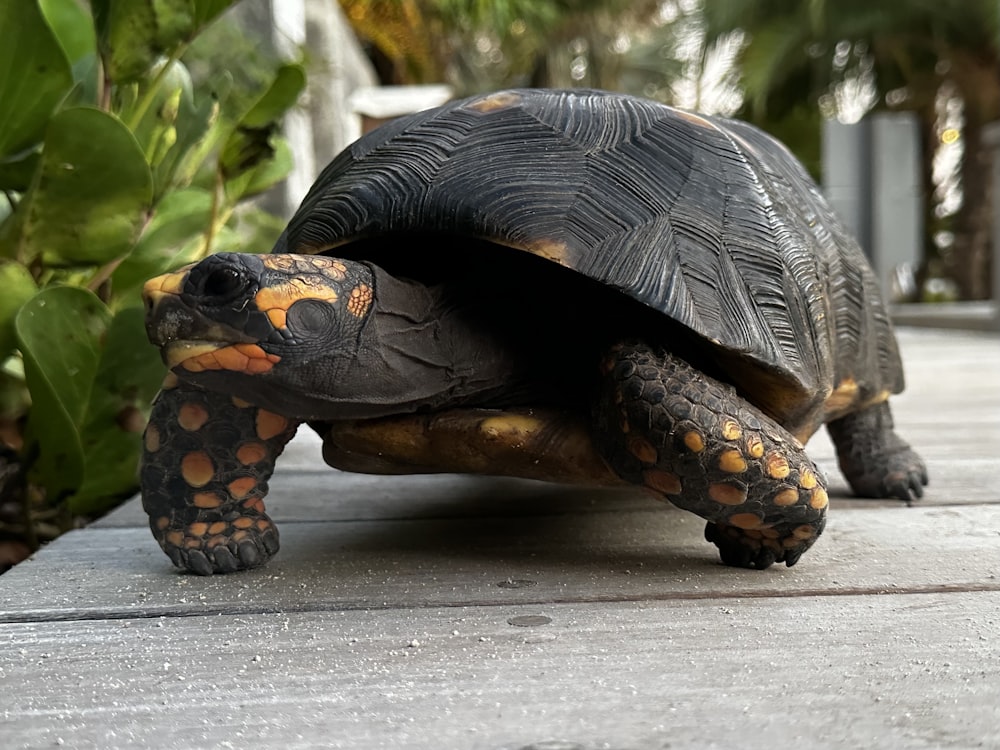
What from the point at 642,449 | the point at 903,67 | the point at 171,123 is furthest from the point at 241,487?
the point at 903,67

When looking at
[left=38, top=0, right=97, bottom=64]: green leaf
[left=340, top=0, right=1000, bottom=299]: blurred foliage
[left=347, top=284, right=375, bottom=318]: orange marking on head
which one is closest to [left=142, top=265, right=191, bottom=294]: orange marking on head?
[left=347, top=284, right=375, bottom=318]: orange marking on head

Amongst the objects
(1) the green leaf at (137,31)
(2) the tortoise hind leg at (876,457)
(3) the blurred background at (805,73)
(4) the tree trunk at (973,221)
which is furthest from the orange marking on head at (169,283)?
(4) the tree trunk at (973,221)

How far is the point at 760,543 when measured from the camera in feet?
3.90

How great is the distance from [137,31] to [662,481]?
4.23 feet

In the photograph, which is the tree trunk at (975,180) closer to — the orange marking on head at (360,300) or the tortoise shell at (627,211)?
the tortoise shell at (627,211)

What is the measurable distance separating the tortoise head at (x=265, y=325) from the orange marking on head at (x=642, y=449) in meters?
0.34

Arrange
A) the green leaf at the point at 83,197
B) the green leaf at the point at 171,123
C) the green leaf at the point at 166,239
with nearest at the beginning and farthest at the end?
the green leaf at the point at 83,197 < the green leaf at the point at 171,123 < the green leaf at the point at 166,239

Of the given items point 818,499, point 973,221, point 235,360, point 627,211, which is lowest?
point 973,221

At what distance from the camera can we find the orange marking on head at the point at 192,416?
3.85 ft

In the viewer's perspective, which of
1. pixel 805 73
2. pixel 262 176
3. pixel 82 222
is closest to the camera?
pixel 82 222

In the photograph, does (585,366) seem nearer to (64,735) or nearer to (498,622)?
(498,622)

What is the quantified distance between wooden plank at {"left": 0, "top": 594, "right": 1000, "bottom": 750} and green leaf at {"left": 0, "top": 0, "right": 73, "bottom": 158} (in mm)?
910

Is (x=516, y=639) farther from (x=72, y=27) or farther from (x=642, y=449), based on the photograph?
(x=72, y=27)

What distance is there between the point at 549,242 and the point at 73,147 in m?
0.83
